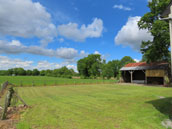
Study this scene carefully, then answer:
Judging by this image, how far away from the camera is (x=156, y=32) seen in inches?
739

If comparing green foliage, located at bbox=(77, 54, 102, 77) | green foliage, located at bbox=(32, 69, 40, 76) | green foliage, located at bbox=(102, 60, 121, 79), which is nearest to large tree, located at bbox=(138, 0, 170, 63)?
green foliage, located at bbox=(102, 60, 121, 79)

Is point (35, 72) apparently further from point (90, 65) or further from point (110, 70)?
point (110, 70)

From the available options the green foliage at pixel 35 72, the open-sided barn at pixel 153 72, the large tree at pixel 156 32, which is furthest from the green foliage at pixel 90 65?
the green foliage at pixel 35 72

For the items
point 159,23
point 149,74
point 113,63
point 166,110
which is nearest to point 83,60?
point 113,63

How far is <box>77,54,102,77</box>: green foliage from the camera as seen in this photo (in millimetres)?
65375

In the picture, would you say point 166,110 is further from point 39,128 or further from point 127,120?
point 39,128

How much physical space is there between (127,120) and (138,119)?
494 millimetres

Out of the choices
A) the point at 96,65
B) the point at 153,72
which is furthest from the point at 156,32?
the point at 96,65

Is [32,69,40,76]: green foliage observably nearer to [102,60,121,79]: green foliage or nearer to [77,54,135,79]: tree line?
[77,54,135,79]: tree line

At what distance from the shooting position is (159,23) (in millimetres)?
18141

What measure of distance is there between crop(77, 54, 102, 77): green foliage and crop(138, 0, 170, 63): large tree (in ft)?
144

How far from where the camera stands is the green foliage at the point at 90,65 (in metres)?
65.4

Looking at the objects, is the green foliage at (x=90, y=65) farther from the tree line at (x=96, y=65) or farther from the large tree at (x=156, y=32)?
the large tree at (x=156, y=32)

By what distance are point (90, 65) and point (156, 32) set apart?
51.6 meters
